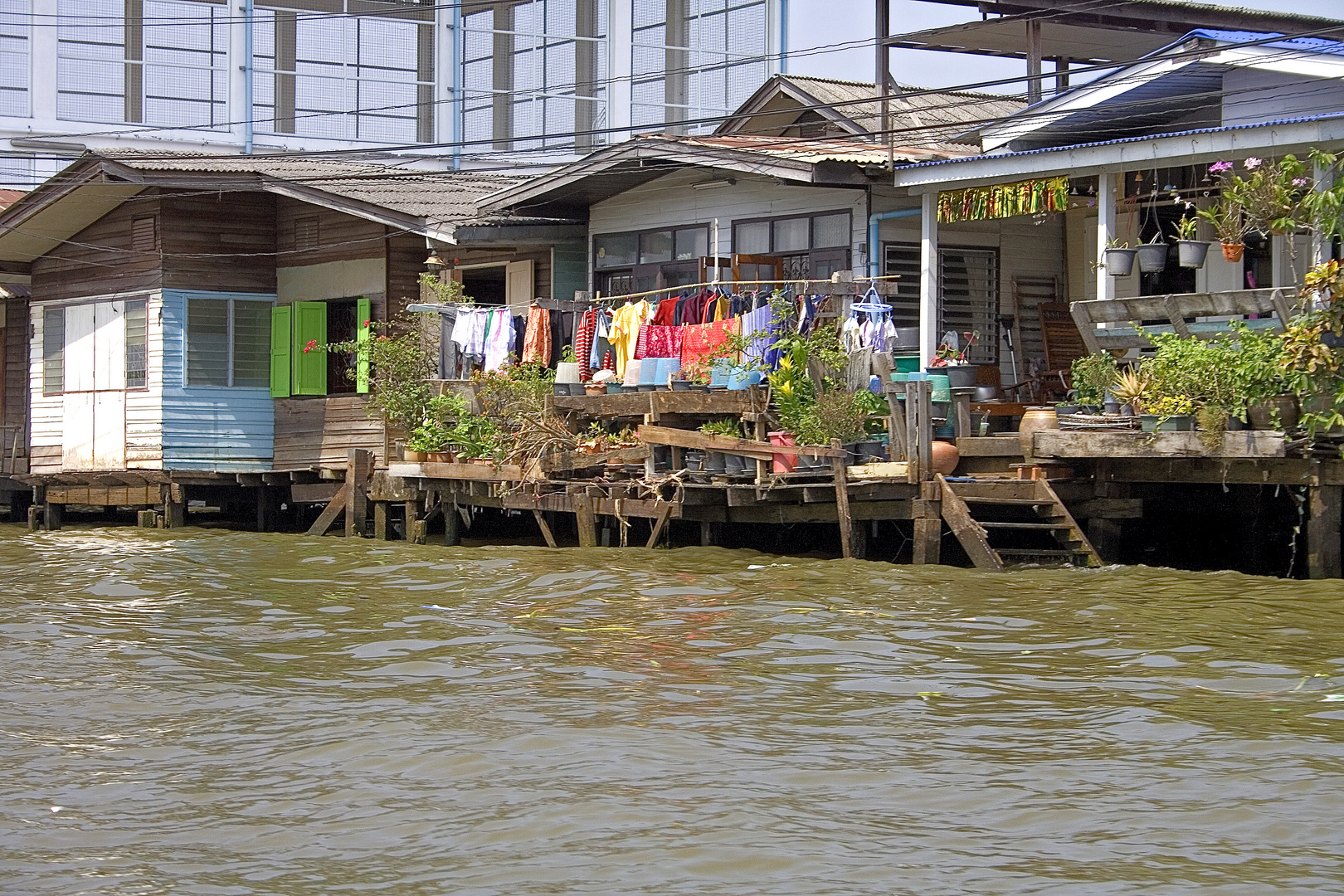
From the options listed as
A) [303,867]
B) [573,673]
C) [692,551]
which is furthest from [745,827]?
[692,551]

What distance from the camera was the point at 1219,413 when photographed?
14.3 meters

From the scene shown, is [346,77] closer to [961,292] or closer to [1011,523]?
[961,292]

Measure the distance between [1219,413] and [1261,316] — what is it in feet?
3.95

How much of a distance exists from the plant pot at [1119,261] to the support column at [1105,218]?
0.25 metres

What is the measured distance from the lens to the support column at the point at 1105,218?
17.1m

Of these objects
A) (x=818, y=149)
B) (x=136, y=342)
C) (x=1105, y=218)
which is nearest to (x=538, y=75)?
(x=136, y=342)

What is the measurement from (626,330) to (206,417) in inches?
308

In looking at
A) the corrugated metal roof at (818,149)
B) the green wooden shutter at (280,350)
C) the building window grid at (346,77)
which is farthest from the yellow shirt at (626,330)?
the building window grid at (346,77)

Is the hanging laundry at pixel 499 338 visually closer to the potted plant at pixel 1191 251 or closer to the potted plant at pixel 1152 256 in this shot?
the potted plant at pixel 1152 256

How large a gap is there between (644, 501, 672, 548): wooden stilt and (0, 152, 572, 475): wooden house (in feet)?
20.6

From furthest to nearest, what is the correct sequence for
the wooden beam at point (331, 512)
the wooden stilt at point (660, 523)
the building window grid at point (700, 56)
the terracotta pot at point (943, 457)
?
the building window grid at point (700, 56), the wooden beam at point (331, 512), the wooden stilt at point (660, 523), the terracotta pot at point (943, 457)

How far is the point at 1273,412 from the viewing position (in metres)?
14.2

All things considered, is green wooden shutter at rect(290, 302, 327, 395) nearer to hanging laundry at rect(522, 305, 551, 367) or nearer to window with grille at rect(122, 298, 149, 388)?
window with grille at rect(122, 298, 149, 388)

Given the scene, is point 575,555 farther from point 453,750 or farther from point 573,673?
point 453,750
